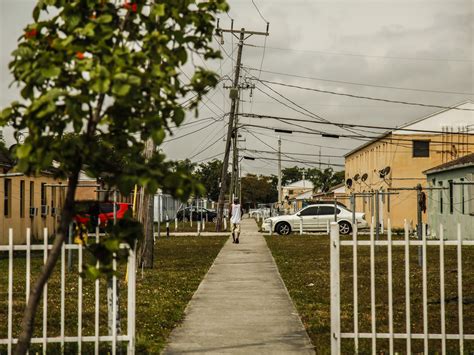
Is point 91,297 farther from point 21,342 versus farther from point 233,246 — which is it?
point 233,246

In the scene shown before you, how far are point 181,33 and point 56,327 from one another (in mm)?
6116

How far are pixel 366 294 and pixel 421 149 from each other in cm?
3773

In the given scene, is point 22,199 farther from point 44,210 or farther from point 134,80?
point 134,80

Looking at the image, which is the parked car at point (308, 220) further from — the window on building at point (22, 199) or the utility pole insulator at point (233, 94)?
the window on building at point (22, 199)

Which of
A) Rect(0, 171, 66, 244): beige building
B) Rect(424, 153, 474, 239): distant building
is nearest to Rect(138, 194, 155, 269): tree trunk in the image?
Rect(0, 171, 66, 244): beige building

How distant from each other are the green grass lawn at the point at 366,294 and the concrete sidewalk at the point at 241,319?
27cm

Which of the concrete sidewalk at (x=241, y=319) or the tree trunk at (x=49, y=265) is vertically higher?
the tree trunk at (x=49, y=265)

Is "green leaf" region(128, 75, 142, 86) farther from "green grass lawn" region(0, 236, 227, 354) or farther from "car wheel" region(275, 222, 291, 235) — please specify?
"car wheel" region(275, 222, 291, 235)

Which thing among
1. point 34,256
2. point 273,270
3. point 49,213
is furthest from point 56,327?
point 49,213

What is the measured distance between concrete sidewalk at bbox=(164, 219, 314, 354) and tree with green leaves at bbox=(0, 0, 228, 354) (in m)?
3.68

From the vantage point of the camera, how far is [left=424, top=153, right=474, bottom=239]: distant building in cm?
3131

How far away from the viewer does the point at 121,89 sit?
4.73 meters

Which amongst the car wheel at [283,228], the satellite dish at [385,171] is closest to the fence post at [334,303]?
the car wheel at [283,228]

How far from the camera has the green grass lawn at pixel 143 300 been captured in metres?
9.88
